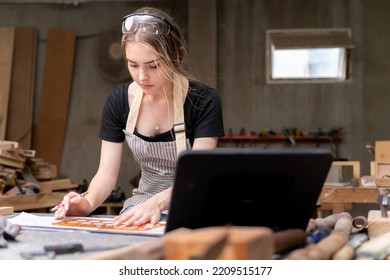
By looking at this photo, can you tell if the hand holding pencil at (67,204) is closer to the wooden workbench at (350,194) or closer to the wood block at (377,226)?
the wood block at (377,226)

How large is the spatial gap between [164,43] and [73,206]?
69 cm

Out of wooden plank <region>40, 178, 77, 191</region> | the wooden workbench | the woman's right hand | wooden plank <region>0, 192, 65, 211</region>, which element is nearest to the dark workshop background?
wooden plank <region>40, 178, 77, 191</region>

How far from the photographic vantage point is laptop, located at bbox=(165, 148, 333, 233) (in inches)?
41.2

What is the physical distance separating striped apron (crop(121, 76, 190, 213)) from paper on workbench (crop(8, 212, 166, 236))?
446 millimetres

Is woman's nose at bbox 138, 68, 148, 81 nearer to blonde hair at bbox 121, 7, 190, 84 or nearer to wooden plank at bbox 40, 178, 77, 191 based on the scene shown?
blonde hair at bbox 121, 7, 190, 84

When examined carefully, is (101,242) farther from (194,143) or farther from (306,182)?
(194,143)

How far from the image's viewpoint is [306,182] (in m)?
1.19

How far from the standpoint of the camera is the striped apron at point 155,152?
2162 millimetres

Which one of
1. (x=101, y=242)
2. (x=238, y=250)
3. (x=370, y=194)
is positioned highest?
(x=238, y=250)

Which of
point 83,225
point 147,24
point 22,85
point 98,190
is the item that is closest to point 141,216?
point 83,225

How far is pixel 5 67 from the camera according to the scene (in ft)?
24.5

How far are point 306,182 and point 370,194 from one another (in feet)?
7.77
